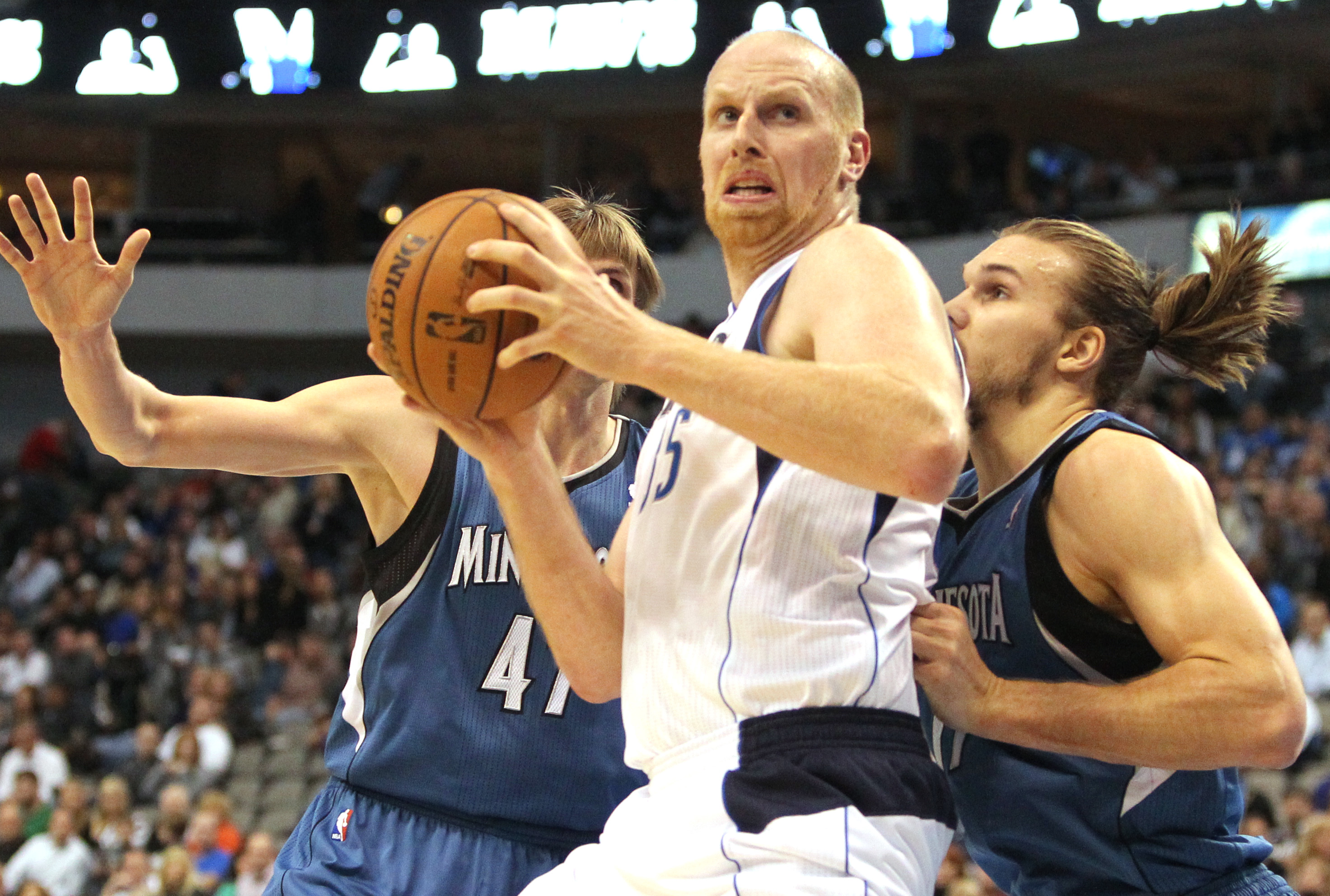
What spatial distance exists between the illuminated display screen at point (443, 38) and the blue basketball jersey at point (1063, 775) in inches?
601

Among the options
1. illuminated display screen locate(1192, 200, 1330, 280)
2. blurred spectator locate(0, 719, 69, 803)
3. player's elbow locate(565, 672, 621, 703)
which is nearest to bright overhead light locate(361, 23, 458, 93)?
illuminated display screen locate(1192, 200, 1330, 280)

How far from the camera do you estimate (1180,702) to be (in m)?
2.61

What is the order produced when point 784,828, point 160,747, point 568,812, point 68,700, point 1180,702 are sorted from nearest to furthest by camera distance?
point 784,828 < point 1180,702 < point 568,812 < point 160,747 < point 68,700

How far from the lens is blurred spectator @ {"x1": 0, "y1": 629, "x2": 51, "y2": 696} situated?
13500mm

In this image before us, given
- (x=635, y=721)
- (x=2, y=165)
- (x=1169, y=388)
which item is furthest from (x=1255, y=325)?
(x=2, y=165)

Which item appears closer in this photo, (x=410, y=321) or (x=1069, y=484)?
(x=410, y=321)

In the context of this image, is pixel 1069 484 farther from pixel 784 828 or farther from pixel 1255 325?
pixel 784 828

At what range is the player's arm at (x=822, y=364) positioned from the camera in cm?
201

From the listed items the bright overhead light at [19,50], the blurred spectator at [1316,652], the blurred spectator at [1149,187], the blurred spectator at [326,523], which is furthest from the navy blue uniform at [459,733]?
the bright overhead light at [19,50]

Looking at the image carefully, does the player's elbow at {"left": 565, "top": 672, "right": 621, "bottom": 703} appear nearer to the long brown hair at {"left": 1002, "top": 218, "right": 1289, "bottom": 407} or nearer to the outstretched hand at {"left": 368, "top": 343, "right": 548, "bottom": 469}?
the outstretched hand at {"left": 368, "top": 343, "right": 548, "bottom": 469}

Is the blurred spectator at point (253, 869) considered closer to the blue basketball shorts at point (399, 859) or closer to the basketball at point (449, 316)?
the blue basketball shorts at point (399, 859)

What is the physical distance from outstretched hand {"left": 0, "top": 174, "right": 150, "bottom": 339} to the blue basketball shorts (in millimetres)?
1302

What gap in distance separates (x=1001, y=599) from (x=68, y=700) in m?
12.1

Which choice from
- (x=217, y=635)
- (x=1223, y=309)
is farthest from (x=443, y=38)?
(x=1223, y=309)
